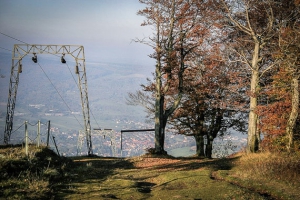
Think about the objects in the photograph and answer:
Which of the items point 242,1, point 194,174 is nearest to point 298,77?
point 242,1

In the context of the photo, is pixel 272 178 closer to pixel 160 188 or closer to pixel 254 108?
pixel 160 188

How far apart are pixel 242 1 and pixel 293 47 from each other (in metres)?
4.54

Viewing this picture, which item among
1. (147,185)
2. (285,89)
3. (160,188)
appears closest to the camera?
(160,188)

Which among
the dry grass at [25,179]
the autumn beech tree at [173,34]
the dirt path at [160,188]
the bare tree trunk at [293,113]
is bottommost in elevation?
the dirt path at [160,188]

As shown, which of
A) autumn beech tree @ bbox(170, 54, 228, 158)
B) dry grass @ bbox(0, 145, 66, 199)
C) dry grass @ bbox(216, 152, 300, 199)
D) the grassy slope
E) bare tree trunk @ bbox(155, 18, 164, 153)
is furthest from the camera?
autumn beech tree @ bbox(170, 54, 228, 158)

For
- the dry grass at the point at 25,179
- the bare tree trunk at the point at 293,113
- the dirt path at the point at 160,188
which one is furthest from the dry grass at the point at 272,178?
the dry grass at the point at 25,179

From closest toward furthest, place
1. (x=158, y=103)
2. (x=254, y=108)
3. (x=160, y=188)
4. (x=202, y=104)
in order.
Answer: (x=160, y=188)
(x=254, y=108)
(x=158, y=103)
(x=202, y=104)

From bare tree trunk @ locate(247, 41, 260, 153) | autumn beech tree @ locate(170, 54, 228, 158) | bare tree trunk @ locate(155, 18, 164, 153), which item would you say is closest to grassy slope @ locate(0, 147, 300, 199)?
bare tree trunk @ locate(247, 41, 260, 153)

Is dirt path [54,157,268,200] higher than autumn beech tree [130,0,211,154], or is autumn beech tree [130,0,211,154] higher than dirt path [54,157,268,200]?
autumn beech tree [130,0,211,154]

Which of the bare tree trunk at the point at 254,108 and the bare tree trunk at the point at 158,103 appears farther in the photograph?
the bare tree trunk at the point at 158,103

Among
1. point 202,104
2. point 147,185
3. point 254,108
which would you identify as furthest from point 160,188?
point 202,104

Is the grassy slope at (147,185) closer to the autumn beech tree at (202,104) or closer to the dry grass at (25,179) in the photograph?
the dry grass at (25,179)

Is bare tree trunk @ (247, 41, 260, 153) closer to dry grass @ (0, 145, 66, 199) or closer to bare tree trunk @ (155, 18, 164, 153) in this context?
bare tree trunk @ (155, 18, 164, 153)

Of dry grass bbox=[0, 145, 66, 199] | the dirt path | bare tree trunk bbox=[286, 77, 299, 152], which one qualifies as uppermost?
bare tree trunk bbox=[286, 77, 299, 152]
